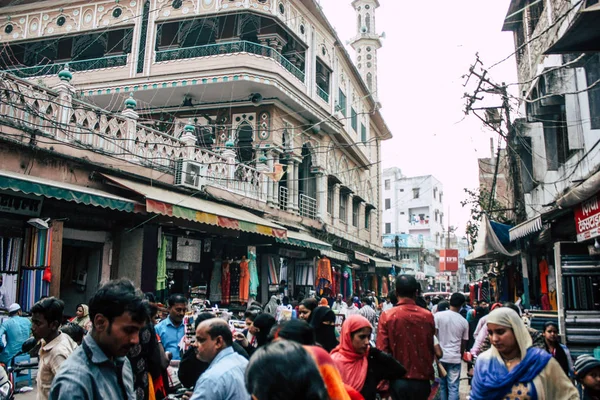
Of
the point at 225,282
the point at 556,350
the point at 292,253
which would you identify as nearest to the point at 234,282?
the point at 225,282

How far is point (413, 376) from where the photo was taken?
4348mm

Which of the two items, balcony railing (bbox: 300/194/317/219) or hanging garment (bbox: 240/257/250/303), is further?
balcony railing (bbox: 300/194/317/219)

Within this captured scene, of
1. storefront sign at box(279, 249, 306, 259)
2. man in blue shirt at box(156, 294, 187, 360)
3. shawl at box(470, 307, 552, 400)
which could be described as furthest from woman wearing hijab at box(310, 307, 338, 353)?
storefront sign at box(279, 249, 306, 259)

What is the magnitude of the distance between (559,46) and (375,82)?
76.4 ft

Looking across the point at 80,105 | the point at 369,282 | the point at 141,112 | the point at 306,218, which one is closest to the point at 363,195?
the point at 369,282

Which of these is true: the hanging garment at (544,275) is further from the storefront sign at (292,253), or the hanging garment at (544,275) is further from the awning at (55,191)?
the awning at (55,191)

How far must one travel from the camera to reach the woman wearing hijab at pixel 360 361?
351 cm

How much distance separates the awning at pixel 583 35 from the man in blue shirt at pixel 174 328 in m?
6.51

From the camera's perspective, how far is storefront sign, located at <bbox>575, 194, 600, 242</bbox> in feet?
24.1

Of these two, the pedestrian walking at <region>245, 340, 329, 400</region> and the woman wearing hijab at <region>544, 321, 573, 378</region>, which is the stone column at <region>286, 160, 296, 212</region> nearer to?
the woman wearing hijab at <region>544, 321, 573, 378</region>

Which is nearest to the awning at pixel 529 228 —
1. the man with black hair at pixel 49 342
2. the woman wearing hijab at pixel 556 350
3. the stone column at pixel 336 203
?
the woman wearing hijab at pixel 556 350

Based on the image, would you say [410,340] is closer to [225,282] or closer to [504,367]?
[504,367]

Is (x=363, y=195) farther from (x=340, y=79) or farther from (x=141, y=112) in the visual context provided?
(x=141, y=112)

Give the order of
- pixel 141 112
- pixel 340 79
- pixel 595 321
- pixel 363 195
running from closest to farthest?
pixel 595 321 < pixel 141 112 < pixel 340 79 < pixel 363 195
